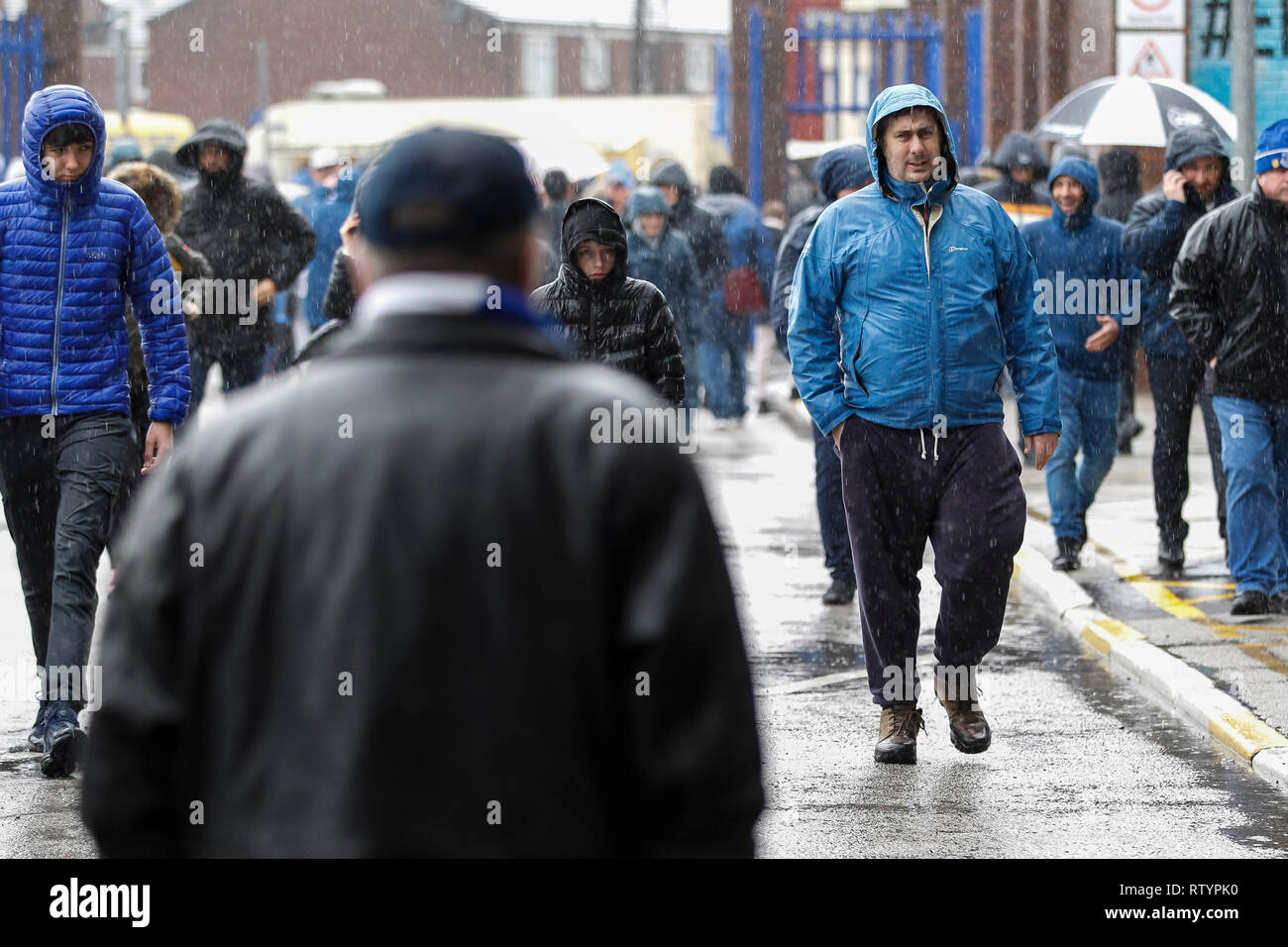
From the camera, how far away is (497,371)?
2.34m

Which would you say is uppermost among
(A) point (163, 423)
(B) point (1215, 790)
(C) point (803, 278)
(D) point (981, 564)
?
(C) point (803, 278)

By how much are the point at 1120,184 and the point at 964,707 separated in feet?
24.7

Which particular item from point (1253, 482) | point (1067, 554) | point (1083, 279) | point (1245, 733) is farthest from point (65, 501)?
point (1083, 279)

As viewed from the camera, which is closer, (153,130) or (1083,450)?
(1083,450)

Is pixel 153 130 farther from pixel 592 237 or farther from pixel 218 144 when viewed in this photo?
pixel 592 237

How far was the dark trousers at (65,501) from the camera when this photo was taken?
657 cm

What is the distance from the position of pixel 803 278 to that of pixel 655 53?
8128cm

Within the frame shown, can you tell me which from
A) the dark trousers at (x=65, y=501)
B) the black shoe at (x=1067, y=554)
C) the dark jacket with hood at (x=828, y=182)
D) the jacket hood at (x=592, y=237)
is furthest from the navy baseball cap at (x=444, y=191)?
the black shoe at (x=1067, y=554)

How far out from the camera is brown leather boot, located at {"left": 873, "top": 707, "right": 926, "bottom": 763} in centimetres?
Answer: 675

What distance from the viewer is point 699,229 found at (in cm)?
1728

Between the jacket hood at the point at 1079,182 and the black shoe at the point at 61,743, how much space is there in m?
5.96
